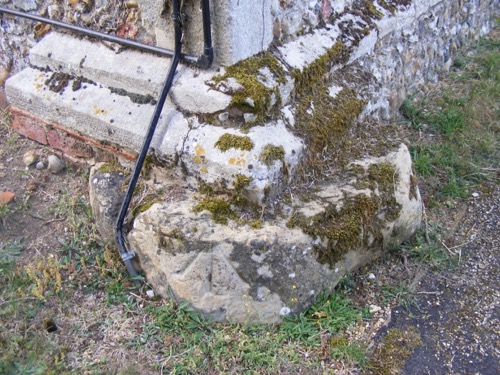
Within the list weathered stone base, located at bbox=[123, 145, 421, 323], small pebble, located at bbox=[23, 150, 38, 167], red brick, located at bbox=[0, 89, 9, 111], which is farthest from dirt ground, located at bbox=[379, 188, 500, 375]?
red brick, located at bbox=[0, 89, 9, 111]

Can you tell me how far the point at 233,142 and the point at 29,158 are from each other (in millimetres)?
1401

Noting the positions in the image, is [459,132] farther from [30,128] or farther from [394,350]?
[30,128]

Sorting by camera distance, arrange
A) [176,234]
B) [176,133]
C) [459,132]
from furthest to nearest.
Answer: [459,132] < [176,133] < [176,234]

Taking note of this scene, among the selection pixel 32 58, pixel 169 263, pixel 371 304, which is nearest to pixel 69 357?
pixel 169 263

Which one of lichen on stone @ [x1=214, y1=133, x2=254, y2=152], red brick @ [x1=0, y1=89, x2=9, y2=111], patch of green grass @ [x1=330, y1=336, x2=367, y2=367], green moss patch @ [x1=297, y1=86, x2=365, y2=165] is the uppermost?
lichen on stone @ [x1=214, y1=133, x2=254, y2=152]

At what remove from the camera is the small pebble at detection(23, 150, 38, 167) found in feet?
10.1

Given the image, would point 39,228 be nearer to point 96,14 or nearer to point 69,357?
point 69,357

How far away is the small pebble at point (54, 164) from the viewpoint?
3020 millimetres

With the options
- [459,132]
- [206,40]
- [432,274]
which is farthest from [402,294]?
[459,132]

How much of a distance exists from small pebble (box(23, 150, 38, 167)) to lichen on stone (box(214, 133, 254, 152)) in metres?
1.31

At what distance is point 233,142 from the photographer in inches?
94.0

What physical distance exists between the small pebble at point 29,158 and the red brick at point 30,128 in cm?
9

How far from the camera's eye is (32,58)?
3.01 m

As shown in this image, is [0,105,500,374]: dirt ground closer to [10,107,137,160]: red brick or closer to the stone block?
[10,107,137,160]: red brick
